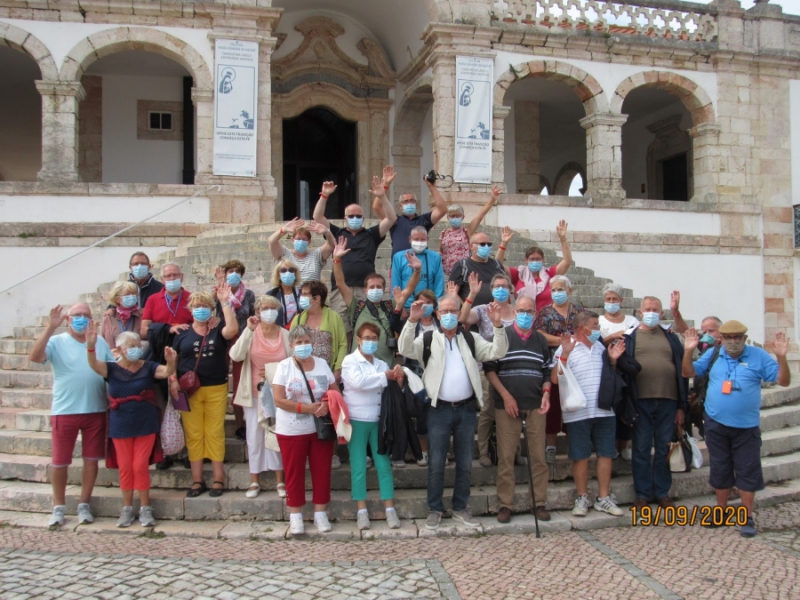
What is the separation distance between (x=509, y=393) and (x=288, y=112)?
11.9m

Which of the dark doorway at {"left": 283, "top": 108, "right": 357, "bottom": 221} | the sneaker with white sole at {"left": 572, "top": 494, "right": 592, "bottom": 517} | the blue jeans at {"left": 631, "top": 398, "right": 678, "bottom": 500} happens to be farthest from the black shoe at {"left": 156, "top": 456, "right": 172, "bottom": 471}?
the dark doorway at {"left": 283, "top": 108, "right": 357, "bottom": 221}

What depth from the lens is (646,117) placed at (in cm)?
1898

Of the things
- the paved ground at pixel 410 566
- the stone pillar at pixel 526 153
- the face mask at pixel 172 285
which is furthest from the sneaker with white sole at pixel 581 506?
the stone pillar at pixel 526 153

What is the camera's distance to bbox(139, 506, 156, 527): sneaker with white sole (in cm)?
514

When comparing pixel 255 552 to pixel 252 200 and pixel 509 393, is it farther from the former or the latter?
pixel 252 200

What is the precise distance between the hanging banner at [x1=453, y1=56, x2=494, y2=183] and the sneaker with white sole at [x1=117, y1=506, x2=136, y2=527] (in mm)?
9411

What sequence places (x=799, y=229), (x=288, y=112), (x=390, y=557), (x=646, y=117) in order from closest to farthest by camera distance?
(x=390, y=557)
(x=799, y=229)
(x=288, y=112)
(x=646, y=117)

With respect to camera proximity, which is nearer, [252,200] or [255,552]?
[255,552]

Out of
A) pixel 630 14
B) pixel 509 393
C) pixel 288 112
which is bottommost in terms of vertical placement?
pixel 509 393

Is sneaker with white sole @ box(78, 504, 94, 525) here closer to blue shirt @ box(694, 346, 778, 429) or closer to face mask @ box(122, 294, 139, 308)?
face mask @ box(122, 294, 139, 308)

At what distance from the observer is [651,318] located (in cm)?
573

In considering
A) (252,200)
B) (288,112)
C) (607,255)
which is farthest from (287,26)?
(607,255)

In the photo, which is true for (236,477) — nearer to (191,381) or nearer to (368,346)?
(191,381)
